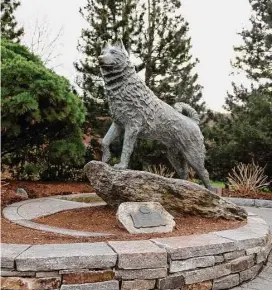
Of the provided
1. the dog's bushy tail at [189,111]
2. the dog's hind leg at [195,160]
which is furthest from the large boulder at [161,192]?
the dog's bushy tail at [189,111]

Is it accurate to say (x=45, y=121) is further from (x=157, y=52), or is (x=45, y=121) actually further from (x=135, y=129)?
(x=157, y=52)

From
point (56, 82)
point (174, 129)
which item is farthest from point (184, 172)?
point (56, 82)

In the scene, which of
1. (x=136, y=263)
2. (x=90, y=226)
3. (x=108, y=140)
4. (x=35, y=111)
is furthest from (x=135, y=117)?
(x=35, y=111)

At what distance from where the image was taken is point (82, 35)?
12641 mm

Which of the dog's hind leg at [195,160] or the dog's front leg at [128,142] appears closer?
the dog's front leg at [128,142]

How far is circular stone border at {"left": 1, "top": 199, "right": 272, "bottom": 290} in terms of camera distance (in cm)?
297

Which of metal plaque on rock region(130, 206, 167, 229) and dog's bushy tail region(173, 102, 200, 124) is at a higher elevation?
dog's bushy tail region(173, 102, 200, 124)

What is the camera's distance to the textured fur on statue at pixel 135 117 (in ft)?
16.2

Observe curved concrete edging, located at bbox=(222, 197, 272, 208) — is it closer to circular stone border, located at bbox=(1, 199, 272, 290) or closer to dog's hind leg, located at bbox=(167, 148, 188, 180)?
dog's hind leg, located at bbox=(167, 148, 188, 180)

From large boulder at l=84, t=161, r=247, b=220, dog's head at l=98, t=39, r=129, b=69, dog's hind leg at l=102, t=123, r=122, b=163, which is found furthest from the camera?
dog's hind leg at l=102, t=123, r=122, b=163

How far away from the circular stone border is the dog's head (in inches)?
92.7

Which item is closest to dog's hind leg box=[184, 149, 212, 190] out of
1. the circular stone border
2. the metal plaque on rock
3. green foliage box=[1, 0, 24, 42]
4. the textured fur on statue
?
the textured fur on statue

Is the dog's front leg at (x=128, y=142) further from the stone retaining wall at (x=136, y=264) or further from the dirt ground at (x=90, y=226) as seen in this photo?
the stone retaining wall at (x=136, y=264)

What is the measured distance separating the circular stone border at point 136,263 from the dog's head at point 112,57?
2.35 m
